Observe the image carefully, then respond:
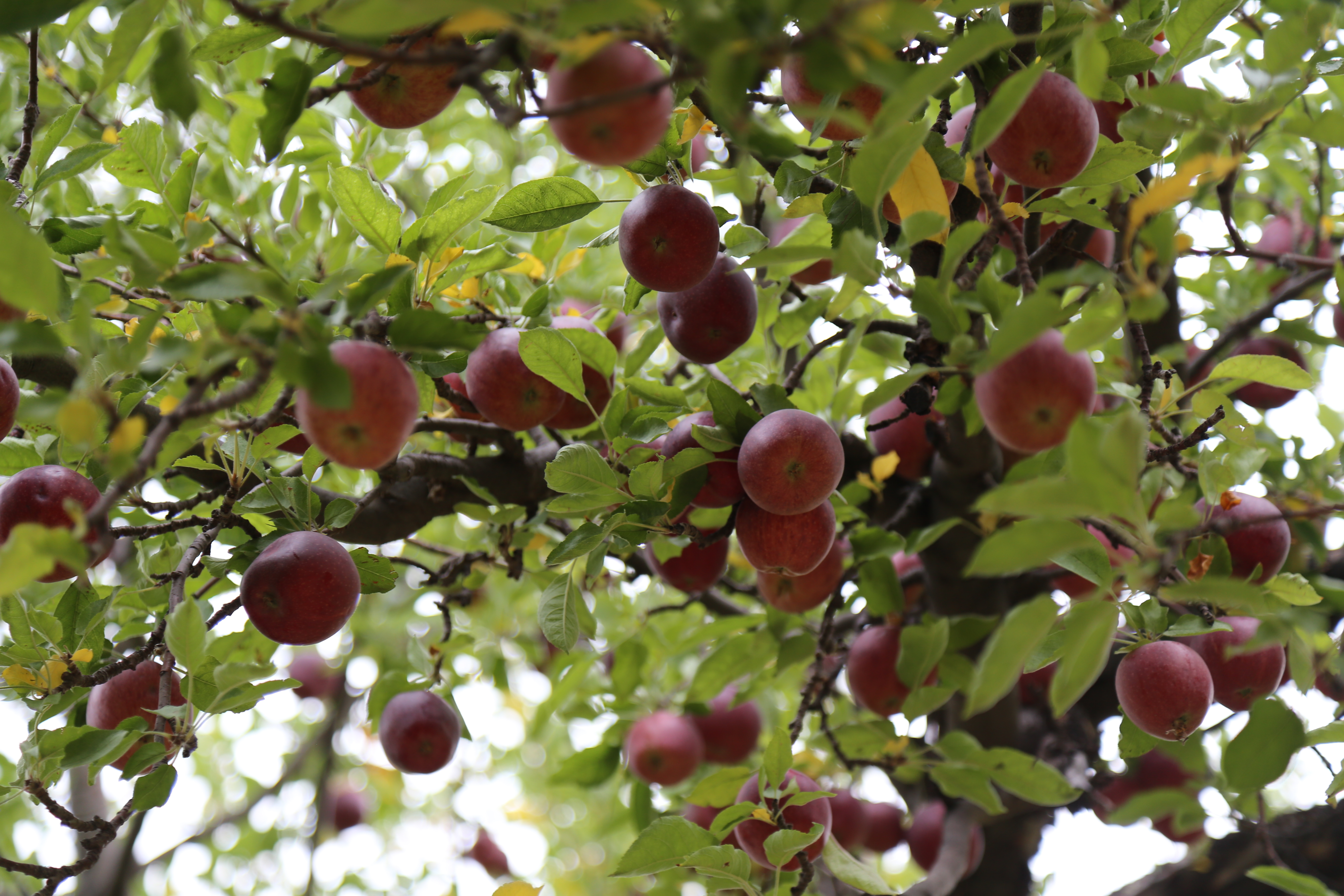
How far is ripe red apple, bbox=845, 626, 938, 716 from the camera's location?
1.76 meters

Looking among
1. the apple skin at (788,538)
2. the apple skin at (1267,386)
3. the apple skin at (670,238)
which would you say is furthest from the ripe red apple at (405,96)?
the apple skin at (1267,386)

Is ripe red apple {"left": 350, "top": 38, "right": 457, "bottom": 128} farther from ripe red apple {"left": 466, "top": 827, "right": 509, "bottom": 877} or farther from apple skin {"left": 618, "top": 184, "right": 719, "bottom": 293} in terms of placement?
ripe red apple {"left": 466, "top": 827, "right": 509, "bottom": 877}

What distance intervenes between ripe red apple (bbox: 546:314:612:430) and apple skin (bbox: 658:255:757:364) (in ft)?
0.50

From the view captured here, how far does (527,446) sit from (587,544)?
0.81 metres

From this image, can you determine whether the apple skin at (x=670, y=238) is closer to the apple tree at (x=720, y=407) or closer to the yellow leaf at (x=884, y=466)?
the apple tree at (x=720, y=407)

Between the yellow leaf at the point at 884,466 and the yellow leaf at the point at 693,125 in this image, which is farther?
the yellow leaf at the point at 884,466

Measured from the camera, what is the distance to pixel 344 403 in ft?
2.69

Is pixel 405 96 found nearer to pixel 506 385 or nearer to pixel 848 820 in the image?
pixel 506 385

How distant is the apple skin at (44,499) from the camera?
1188mm

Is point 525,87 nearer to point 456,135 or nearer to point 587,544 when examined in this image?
point 587,544

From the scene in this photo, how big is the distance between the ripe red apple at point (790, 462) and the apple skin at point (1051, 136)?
42cm

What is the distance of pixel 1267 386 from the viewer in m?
2.25

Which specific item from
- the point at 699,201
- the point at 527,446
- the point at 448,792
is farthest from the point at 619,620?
the point at 448,792

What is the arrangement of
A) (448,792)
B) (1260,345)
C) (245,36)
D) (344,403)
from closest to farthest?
(344,403)
(245,36)
(1260,345)
(448,792)
